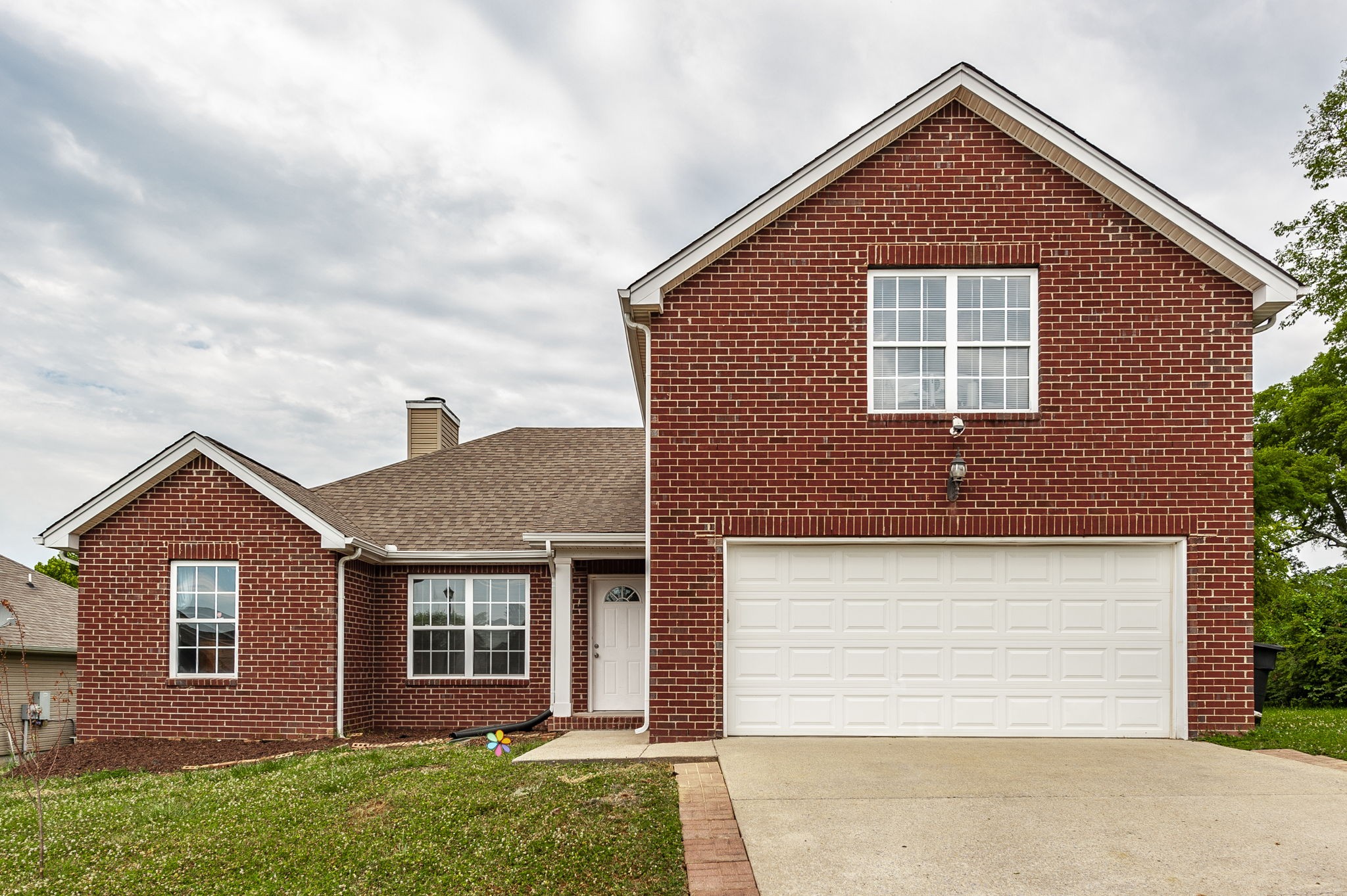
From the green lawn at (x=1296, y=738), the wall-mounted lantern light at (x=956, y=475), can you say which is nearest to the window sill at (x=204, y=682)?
the wall-mounted lantern light at (x=956, y=475)

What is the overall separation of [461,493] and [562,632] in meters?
4.14

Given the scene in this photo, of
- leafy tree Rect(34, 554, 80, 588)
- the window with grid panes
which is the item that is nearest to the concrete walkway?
the window with grid panes

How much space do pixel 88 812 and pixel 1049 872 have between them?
7847 mm

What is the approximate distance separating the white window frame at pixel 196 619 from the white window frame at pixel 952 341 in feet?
31.2

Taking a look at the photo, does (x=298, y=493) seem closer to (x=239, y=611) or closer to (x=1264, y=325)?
(x=239, y=611)

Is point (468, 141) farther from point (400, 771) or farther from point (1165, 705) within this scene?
point (1165, 705)

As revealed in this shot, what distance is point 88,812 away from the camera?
827 cm

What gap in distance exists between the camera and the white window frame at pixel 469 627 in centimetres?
1494

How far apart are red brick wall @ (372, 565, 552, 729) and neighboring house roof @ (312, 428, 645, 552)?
0.71m

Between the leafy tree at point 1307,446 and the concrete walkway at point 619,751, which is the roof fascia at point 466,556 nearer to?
Answer: the concrete walkway at point 619,751

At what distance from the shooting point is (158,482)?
45.5ft

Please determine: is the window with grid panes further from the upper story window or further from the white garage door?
the white garage door

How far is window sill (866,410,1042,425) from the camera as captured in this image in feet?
34.5

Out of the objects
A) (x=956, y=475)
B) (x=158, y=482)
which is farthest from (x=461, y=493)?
(x=956, y=475)
